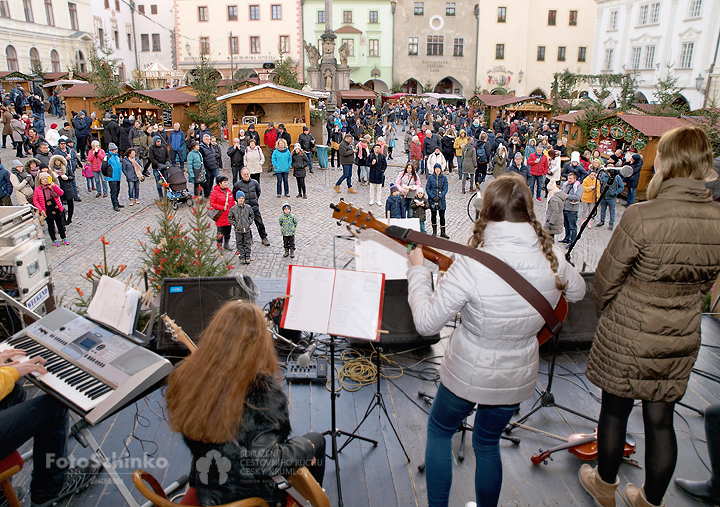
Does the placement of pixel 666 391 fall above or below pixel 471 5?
below

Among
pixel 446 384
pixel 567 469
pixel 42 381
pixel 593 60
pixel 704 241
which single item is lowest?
pixel 567 469

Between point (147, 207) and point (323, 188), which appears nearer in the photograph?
point (147, 207)

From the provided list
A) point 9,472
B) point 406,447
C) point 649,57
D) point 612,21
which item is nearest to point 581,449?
point 406,447

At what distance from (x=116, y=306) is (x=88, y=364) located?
446mm

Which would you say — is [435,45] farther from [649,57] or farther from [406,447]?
[406,447]

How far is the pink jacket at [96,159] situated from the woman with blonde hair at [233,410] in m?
12.0

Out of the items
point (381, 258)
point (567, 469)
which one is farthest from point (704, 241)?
point (381, 258)

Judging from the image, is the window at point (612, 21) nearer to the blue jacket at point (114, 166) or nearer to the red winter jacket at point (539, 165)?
the red winter jacket at point (539, 165)

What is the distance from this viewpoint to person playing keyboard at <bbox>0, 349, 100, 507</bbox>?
8.84ft

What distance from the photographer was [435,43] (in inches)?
1699

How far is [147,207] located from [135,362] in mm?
9848

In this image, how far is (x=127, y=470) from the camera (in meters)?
3.42

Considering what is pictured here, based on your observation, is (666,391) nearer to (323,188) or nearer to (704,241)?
(704,241)

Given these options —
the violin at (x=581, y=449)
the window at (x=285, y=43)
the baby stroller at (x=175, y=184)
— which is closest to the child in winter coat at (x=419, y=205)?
the baby stroller at (x=175, y=184)
